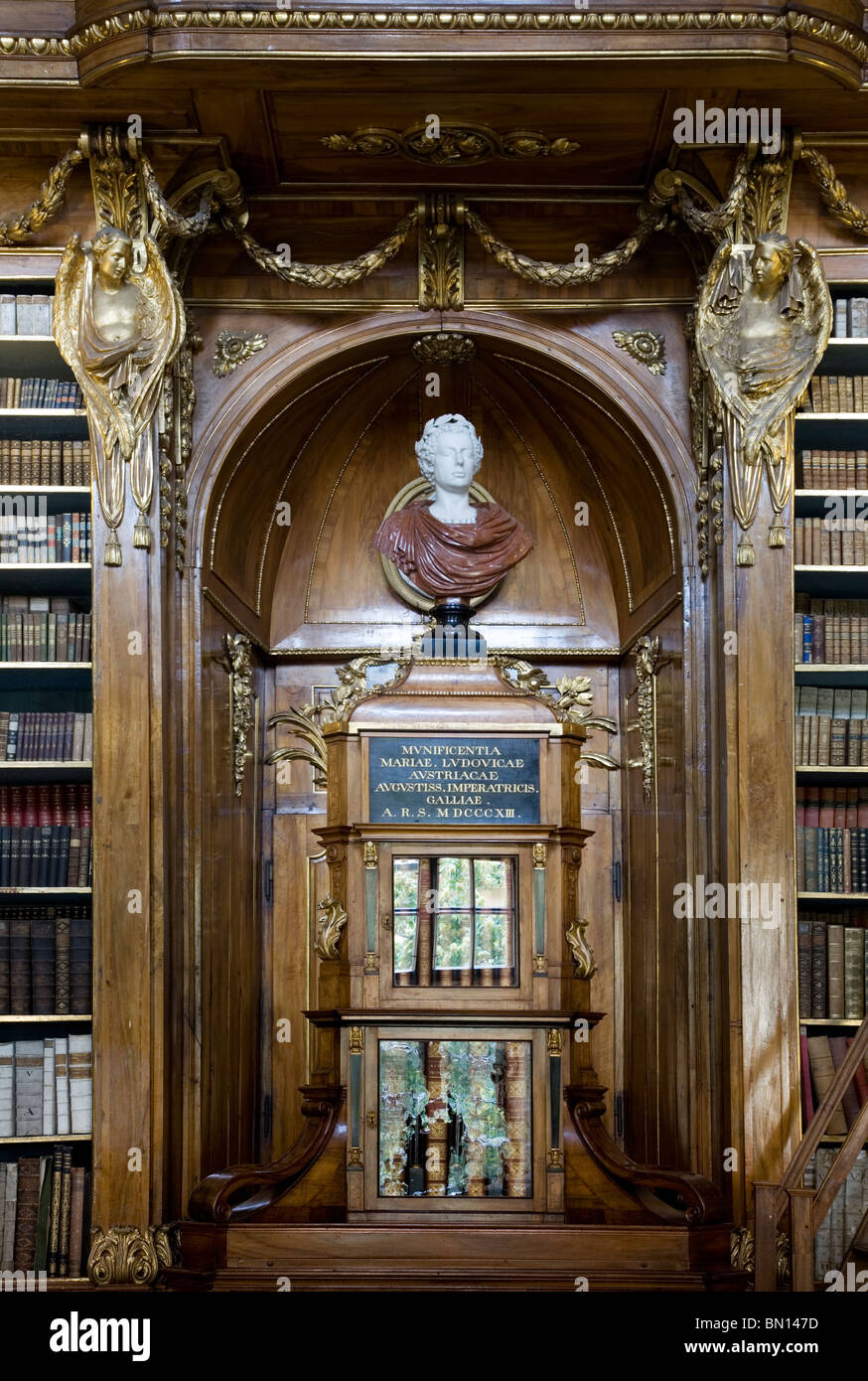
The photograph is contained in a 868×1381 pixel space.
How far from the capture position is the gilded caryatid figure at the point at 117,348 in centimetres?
659

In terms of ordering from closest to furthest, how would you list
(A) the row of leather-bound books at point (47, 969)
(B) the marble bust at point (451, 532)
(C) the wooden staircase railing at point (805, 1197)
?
(C) the wooden staircase railing at point (805, 1197) < (A) the row of leather-bound books at point (47, 969) < (B) the marble bust at point (451, 532)

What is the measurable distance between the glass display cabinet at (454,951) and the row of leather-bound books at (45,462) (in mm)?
Result: 1326

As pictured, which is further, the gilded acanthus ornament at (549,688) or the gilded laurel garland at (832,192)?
the gilded acanthus ornament at (549,688)

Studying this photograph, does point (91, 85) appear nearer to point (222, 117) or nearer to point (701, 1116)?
point (222, 117)

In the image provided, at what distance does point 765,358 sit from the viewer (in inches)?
264

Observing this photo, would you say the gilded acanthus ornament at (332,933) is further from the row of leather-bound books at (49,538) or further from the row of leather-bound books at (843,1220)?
the row of leather-bound books at (843,1220)

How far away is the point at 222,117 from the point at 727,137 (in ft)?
5.76

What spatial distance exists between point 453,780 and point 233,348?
1933 millimetres

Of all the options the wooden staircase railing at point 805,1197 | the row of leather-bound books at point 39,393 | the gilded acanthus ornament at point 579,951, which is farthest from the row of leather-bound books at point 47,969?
the wooden staircase railing at point 805,1197

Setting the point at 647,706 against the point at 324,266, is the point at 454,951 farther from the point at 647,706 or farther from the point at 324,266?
the point at 324,266

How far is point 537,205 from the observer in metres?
7.28

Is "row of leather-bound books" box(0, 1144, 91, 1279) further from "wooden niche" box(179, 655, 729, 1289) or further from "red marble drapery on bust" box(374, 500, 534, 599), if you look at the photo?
"red marble drapery on bust" box(374, 500, 534, 599)

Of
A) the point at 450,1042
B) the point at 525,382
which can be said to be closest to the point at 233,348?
the point at 525,382
